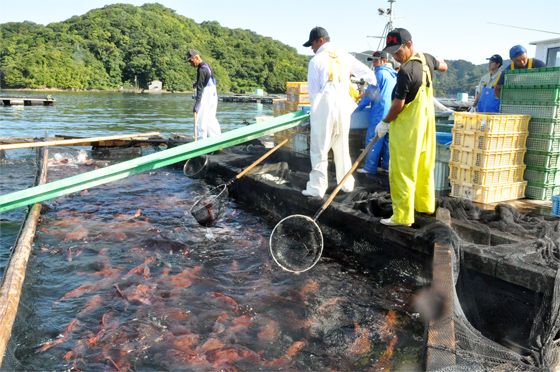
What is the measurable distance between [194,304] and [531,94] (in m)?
5.87

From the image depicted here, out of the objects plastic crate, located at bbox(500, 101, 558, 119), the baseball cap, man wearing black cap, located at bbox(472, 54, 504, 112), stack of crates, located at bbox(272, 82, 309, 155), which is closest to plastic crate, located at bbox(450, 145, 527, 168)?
plastic crate, located at bbox(500, 101, 558, 119)

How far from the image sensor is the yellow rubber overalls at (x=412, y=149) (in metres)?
5.19

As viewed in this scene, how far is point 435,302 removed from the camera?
401cm

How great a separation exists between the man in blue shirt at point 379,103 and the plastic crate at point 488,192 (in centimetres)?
211

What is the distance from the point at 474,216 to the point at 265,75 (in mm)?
140779

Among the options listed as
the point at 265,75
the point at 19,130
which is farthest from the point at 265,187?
the point at 265,75

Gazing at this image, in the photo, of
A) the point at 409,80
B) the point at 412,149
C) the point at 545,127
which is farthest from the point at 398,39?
the point at 545,127

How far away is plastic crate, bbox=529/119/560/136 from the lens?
250 inches

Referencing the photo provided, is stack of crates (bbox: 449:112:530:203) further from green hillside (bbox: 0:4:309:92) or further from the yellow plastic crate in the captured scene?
green hillside (bbox: 0:4:309:92)

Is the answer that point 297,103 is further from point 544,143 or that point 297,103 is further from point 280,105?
point 544,143

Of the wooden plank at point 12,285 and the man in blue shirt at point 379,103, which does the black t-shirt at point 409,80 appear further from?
the wooden plank at point 12,285

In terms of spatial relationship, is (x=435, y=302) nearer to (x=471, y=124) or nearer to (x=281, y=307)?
(x=281, y=307)

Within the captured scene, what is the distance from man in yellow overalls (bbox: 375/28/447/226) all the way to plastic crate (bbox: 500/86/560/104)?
2133 mm

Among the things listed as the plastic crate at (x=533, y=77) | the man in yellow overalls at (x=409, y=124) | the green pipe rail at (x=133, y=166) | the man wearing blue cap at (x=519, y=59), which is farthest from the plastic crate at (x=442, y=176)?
the green pipe rail at (x=133, y=166)
